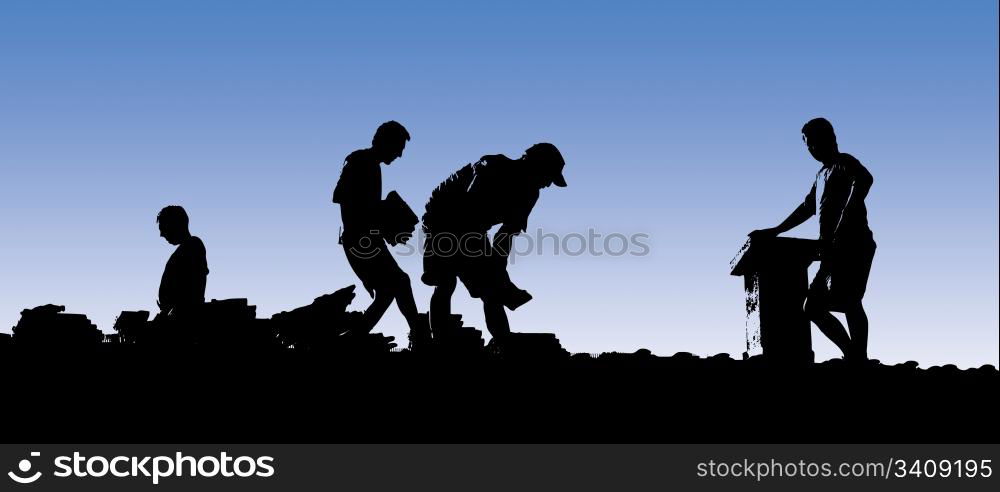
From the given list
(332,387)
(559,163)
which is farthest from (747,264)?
(332,387)

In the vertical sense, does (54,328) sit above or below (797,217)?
below

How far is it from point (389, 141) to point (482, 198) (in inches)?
36.9

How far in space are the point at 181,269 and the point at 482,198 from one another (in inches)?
104

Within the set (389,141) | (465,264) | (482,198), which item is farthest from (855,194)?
(389,141)

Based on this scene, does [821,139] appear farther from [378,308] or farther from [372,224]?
[378,308]

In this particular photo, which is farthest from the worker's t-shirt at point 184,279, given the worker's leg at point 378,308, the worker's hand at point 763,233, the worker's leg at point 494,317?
the worker's hand at point 763,233

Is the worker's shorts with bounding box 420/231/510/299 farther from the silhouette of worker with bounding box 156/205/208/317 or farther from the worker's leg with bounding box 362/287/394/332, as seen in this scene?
the silhouette of worker with bounding box 156/205/208/317

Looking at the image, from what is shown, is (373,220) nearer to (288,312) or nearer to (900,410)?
(288,312)

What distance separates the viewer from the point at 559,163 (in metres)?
13.5

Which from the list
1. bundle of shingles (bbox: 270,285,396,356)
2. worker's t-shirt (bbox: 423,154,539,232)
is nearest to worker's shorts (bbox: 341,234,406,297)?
bundle of shingles (bbox: 270,285,396,356)

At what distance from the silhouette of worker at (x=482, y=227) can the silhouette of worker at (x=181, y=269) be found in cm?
194

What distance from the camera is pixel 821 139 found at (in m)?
13.1

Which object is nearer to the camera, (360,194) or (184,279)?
(360,194)

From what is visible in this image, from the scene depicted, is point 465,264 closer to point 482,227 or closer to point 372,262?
point 482,227
